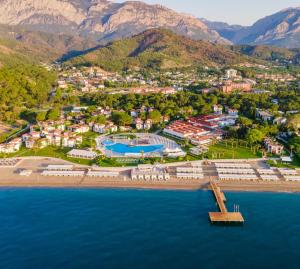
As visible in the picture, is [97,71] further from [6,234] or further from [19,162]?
[6,234]

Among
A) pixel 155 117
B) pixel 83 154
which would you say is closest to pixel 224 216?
pixel 83 154

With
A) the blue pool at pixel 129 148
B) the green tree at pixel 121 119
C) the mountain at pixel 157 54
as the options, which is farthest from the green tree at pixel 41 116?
the mountain at pixel 157 54

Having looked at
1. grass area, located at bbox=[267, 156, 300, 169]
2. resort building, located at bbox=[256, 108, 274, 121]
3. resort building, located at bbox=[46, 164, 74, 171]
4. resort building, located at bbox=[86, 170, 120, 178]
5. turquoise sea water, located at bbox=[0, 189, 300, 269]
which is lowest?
turquoise sea water, located at bbox=[0, 189, 300, 269]

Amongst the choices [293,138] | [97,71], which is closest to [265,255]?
[293,138]

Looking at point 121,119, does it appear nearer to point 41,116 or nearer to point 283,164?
point 41,116

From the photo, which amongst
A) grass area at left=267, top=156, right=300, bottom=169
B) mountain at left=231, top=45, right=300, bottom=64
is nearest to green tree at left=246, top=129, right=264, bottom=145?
grass area at left=267, top=156, right=300, bottom=169

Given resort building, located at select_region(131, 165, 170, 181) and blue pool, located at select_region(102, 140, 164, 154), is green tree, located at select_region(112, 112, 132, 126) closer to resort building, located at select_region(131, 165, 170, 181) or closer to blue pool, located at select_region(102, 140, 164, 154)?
blue pool, located at select_region(102, 140, 164, 154)

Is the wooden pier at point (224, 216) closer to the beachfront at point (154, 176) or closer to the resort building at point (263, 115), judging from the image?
the beachfront at point (154, 176)
